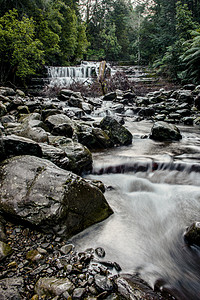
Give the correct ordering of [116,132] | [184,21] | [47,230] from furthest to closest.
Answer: [184,21] < [116,132] < [47,230]

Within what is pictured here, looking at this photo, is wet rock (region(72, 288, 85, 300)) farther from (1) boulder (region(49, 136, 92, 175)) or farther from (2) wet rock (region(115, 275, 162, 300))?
(1) boulder (region(49, 136, 92, 175))

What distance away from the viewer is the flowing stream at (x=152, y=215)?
71.8 inches

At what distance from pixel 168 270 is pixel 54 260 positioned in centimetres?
117

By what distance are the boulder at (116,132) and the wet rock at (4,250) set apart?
14.4 feet

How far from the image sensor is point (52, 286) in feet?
4.51

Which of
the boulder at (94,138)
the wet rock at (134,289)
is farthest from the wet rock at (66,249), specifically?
the boulder at (94,138)

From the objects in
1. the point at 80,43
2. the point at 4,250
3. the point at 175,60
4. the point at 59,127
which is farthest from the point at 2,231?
the point at 80,43

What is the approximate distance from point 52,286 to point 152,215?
1.84 m

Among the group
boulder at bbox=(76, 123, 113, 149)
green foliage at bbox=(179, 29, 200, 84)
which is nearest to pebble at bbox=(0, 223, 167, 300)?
boulder at bbox=(76, 123, 113, 149)

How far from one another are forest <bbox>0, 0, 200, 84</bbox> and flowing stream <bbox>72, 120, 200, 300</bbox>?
13068mm

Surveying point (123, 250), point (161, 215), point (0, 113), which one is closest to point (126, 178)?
point (161, 215)

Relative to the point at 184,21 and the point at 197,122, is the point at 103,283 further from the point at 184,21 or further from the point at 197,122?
the point at 184,21

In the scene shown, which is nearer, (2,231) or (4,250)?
(4,250)

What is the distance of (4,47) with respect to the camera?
514 inches
